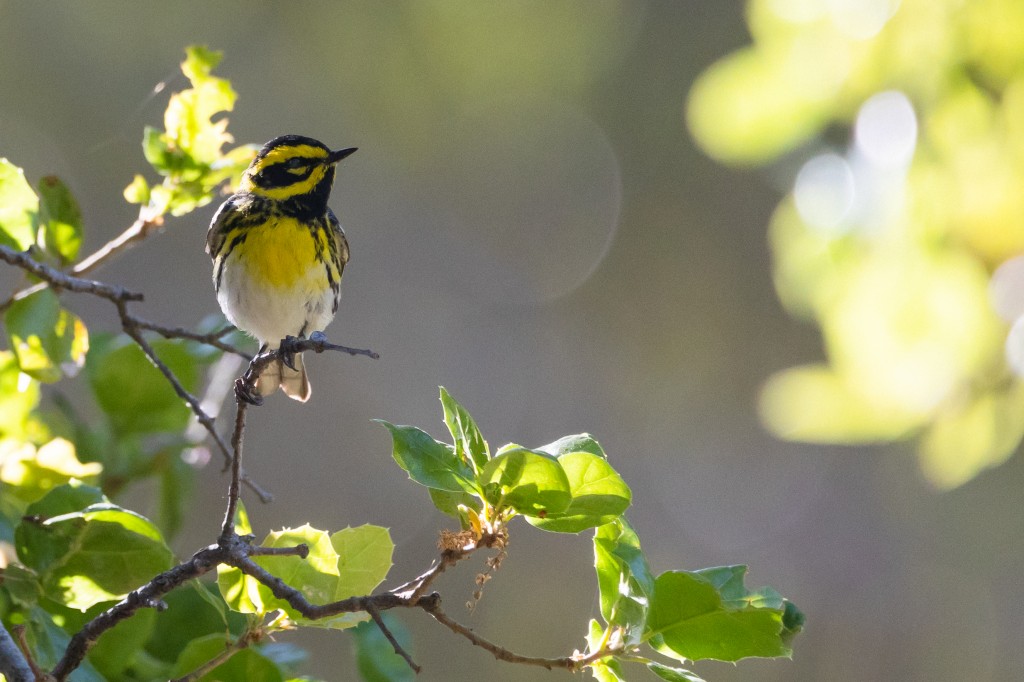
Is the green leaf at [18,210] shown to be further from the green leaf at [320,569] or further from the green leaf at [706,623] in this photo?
the green leaf at [706,623]

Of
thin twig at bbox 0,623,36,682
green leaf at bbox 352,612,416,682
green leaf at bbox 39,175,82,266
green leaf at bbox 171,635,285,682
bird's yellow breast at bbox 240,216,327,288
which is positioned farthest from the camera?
bird's yellow breast at bbox 240,216,327,288

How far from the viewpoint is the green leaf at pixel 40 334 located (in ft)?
2.75

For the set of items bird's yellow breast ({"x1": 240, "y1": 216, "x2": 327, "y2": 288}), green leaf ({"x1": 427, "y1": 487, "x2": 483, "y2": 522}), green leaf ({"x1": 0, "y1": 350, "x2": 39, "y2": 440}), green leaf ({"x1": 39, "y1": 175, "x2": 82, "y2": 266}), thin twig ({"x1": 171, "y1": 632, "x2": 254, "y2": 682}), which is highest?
bird's yellow breast ({"x1": 240, "y1": 216, "x2": 327, "y2": 288})

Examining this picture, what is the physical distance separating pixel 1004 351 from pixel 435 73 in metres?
4.77

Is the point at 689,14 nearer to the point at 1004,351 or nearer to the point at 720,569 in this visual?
the point at 1004,351

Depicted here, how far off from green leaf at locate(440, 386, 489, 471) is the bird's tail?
0.85 meters

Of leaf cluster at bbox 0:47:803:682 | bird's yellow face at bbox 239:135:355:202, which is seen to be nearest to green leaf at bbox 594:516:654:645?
leaf cluster at bbox 0:47:803:682

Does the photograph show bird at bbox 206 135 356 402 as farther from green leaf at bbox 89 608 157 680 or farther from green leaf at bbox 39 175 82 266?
green leaf at bbox 89 608 157 680

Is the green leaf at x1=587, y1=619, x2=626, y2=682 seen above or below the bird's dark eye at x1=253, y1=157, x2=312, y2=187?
below

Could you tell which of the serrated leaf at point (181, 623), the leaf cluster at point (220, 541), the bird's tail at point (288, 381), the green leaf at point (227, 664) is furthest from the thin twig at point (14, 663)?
the bird's tail at point (288, 381)

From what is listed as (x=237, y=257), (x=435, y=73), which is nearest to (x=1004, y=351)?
(x=237, y=257)

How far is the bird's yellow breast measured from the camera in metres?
1.46

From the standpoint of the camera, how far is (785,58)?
1000 millimetres

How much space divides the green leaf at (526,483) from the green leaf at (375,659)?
215mm
